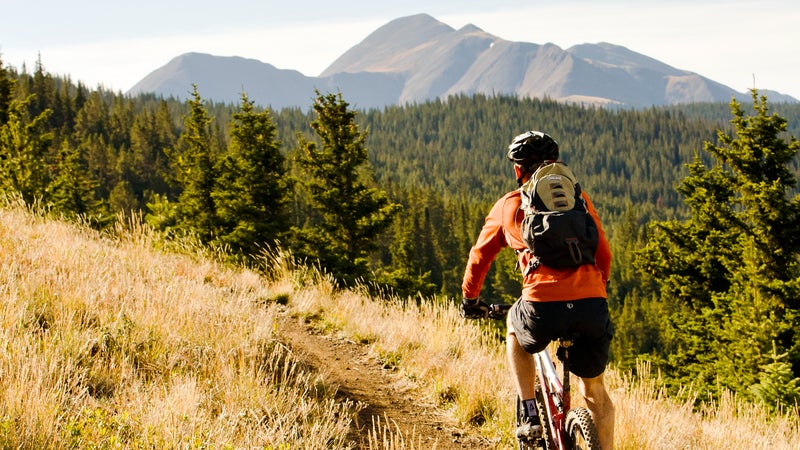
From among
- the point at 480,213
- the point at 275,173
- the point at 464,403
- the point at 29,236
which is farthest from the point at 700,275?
the point at 480,213

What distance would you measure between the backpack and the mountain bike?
0.50 meters

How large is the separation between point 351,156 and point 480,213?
3855 inches

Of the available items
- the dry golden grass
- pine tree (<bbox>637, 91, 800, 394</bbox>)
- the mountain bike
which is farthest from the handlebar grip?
pine tree (<bbox>637, 91, 800, 394</bbox>)

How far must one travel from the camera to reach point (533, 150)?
3.68 meters

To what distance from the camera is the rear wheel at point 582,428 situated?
3.12 meters

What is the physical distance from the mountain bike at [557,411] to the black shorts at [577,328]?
0.07 metres

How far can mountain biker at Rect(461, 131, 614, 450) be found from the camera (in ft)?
10.6

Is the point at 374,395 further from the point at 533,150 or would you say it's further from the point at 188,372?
the point at 533,150

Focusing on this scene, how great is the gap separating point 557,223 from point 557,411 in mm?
1285

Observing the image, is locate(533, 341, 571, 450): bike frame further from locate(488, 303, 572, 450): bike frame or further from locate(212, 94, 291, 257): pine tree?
locate(212, 94, 291, 257): pine tree

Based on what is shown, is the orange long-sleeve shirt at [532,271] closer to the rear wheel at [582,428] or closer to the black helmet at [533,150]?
the black helmet at [533,150]

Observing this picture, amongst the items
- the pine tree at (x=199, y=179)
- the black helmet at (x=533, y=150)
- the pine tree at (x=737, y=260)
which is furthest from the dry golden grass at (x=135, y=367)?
the pine tree at (x=199, y=179)

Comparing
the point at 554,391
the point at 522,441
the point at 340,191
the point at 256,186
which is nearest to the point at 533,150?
the point at 554,391

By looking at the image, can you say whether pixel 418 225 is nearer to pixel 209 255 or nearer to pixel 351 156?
pixel 351 156
